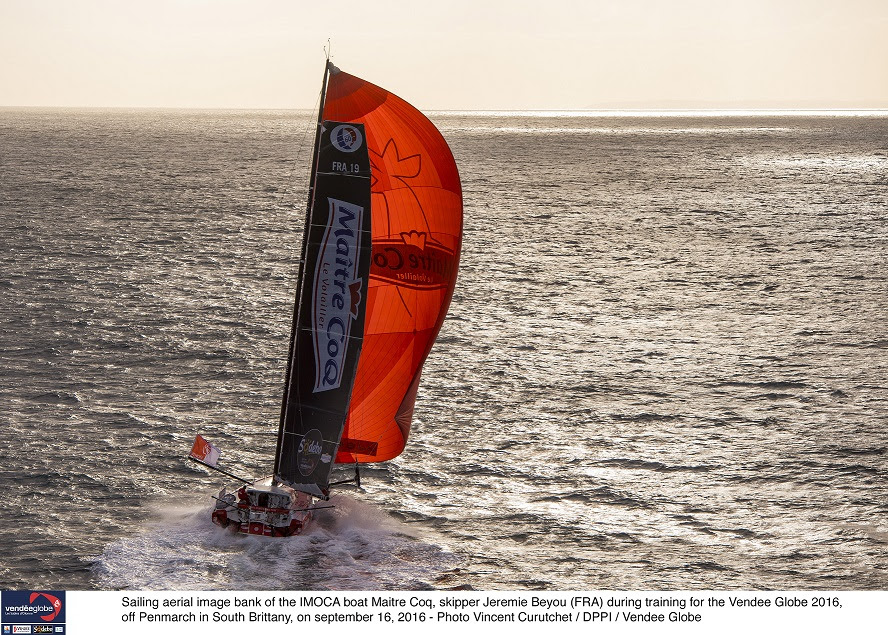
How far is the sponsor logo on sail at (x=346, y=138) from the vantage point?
25.7m

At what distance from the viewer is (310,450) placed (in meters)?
27.4

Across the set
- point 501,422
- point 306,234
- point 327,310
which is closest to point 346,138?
point 306,234

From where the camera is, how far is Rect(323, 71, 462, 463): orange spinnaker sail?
26203 millimetres

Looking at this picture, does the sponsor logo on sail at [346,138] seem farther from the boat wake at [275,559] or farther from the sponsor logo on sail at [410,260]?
the boat wake at [275,559]

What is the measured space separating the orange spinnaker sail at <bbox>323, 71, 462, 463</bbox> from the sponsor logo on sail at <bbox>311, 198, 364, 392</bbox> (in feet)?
3.48

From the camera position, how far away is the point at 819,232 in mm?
90625

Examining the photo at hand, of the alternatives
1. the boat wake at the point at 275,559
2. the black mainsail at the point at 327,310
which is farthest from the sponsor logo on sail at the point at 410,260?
the boat wake at the point at 275,559

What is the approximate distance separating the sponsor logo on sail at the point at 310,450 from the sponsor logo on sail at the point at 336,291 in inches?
51.4

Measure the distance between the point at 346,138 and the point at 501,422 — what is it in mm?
15167
